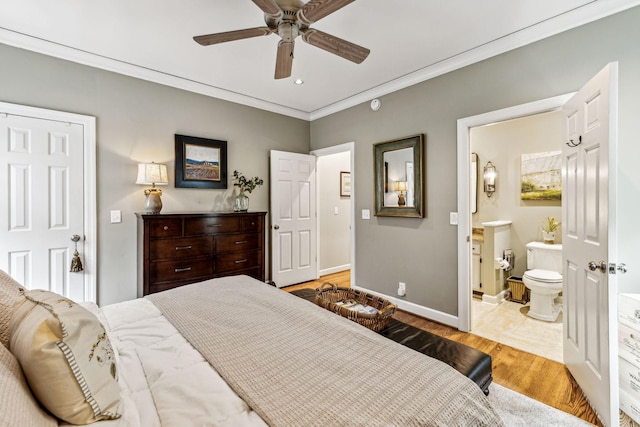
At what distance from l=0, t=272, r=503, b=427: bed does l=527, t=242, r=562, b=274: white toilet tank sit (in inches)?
124

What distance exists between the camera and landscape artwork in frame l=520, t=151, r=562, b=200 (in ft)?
11.7

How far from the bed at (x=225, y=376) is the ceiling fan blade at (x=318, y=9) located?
1.70m

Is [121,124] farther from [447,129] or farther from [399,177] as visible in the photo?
[447,129]

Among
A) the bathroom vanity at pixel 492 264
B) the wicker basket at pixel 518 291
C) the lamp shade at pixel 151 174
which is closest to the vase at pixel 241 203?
the lamp shade at pixel 151 174

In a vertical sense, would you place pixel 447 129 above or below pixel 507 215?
above

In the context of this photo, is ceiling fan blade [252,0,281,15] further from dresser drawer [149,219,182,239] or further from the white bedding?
dresser drawer [149,219,182,239]

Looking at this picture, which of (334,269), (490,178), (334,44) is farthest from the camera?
(334,269)

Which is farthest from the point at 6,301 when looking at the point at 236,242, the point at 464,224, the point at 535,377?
the point at 464,224

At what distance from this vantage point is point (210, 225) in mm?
3096

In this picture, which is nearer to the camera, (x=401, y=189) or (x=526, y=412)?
(x=526, y=412)

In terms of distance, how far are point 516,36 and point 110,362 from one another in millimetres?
3356

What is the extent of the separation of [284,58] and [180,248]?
2.06 meters

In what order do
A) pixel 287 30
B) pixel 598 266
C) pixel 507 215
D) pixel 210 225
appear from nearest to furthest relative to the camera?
1. pixel 598 266
2. pixel 287 30
3. pixel 210 225
4. pixel 507 215

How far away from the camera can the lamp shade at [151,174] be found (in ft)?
9.48
